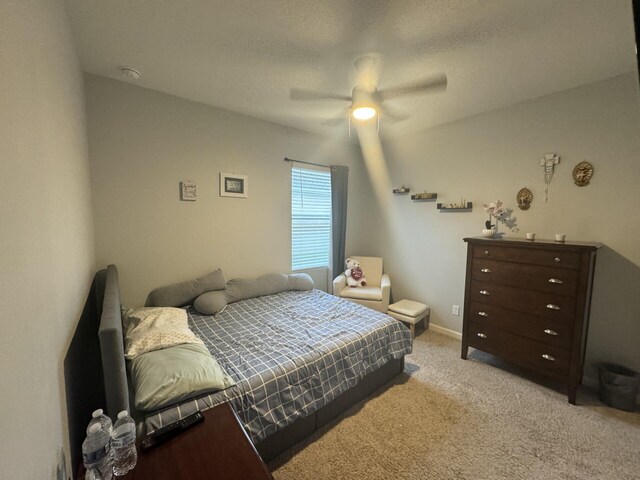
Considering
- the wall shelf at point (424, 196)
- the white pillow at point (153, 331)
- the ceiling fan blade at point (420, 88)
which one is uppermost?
the ceiling fan blade at point (420, 88)

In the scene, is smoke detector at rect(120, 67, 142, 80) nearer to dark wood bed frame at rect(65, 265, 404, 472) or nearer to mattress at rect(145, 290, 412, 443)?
dark wood bed frame at rect(65, 265, 404, 472)

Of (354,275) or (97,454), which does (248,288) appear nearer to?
(354,275)

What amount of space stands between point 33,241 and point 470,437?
2.50 meters

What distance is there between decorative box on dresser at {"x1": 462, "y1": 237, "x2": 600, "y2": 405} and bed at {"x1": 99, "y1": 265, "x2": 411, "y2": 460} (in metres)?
0.84

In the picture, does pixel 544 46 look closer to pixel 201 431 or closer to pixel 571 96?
pixel 571 96

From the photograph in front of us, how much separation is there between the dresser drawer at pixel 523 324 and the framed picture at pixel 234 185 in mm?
2711

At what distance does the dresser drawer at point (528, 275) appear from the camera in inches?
79.6

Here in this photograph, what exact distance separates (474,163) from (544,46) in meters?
1.30

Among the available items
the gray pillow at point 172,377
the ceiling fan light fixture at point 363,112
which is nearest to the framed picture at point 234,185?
the ceiling fan light fixture at point 363,112

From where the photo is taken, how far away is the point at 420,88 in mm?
1995

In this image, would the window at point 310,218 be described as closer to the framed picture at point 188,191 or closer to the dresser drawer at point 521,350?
the framed picture at point 188,191

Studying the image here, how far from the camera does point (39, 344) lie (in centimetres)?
79

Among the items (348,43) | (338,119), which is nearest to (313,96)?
(348,43)

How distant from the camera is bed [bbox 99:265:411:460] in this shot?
4.18ft
